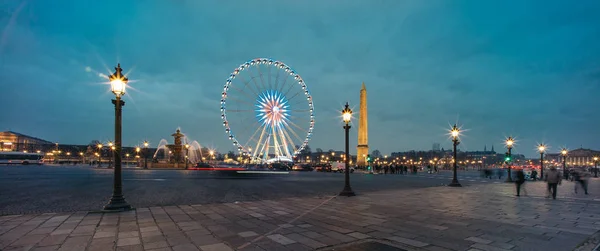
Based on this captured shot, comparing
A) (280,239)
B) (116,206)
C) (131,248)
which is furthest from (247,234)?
(116,206)

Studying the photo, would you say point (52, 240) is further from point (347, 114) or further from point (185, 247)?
point (347, 114)

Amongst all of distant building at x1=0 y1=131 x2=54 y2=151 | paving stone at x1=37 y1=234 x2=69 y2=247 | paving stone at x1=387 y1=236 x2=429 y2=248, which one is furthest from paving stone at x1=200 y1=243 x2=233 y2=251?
distant building at x1=0 y1=131 x2=54 y2=151

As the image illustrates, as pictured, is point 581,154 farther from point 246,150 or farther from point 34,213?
point 34,213

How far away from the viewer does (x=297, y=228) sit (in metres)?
8.52

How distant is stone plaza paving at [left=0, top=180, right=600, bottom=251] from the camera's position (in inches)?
274

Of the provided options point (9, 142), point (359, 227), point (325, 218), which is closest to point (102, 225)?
point (325, 218)

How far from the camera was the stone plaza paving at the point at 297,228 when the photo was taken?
6957 millimetres

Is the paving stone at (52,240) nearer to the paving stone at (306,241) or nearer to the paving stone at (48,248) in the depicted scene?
the paving stone at (48,248)

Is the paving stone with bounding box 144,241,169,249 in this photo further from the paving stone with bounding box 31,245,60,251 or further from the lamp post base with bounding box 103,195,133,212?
the lamp post base with bounding box 103,195,133,212

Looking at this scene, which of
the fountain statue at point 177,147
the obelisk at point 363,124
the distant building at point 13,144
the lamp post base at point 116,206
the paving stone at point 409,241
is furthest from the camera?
the distant building at point 13,144

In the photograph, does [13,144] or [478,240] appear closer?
[478,240]

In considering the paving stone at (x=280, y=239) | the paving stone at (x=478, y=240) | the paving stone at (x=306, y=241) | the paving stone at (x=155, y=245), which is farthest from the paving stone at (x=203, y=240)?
the paving stone at (x=478, y=240)

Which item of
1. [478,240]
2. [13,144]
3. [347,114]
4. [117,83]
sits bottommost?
[478,240]

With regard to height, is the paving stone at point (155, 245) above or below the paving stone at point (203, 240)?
above
